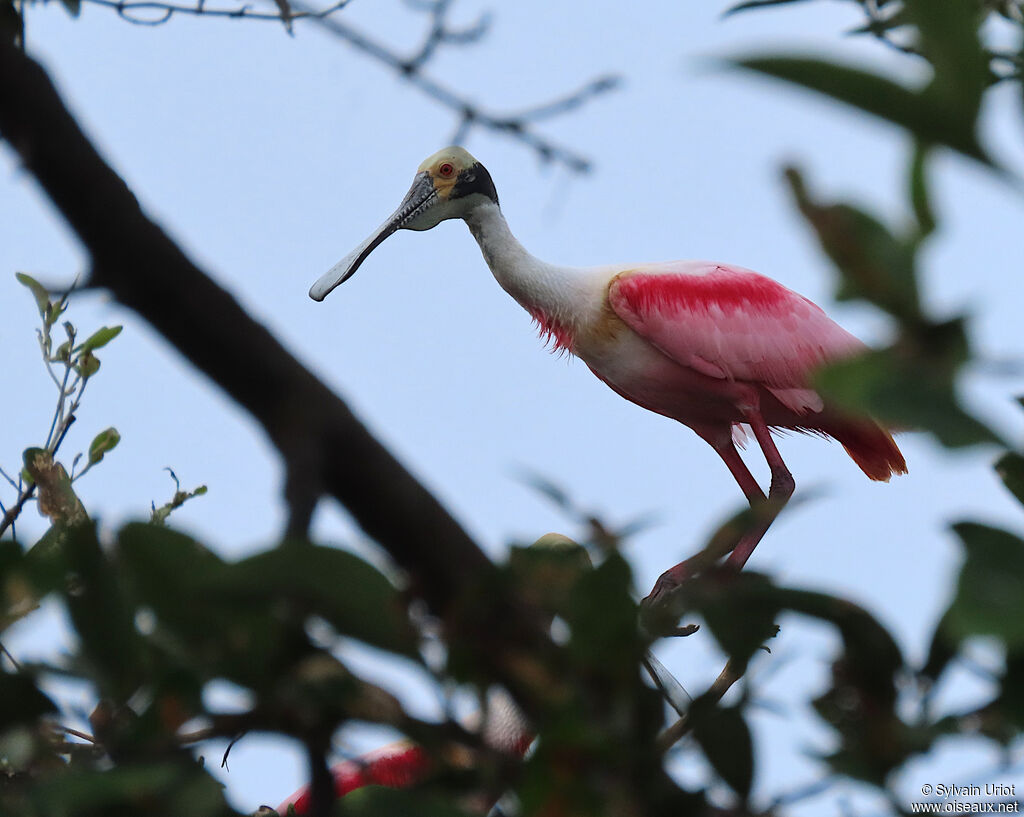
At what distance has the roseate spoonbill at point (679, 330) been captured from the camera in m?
5.54

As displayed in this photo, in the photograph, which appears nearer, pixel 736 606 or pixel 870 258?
pixel 870 258

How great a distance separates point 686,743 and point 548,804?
26 centimetres

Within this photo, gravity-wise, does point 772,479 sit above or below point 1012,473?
below

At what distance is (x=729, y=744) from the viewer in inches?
46.2

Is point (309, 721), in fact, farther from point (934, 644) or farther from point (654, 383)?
point (654, 383)

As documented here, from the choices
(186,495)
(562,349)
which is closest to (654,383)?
(562,349)

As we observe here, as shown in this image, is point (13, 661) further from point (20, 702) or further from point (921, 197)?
point (921, 197)

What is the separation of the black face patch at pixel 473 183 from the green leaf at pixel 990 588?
487cm

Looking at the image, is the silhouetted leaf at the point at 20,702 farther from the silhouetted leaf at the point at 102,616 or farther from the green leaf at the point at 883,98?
the green leaf at the point at 883,98

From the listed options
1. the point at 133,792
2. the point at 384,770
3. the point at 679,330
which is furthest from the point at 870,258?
the point at 679,330

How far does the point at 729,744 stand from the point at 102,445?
8.59ft

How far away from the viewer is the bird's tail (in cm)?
569

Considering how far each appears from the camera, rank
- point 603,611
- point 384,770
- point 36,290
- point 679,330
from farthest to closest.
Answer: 1. point 679,330
2. point 36,290
3. point 384,770
4. point 603,611

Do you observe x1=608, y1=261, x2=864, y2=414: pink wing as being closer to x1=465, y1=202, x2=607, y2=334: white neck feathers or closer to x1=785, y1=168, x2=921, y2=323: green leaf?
x1=465, y1=202, x2=607, y2=334: white neck feathers
